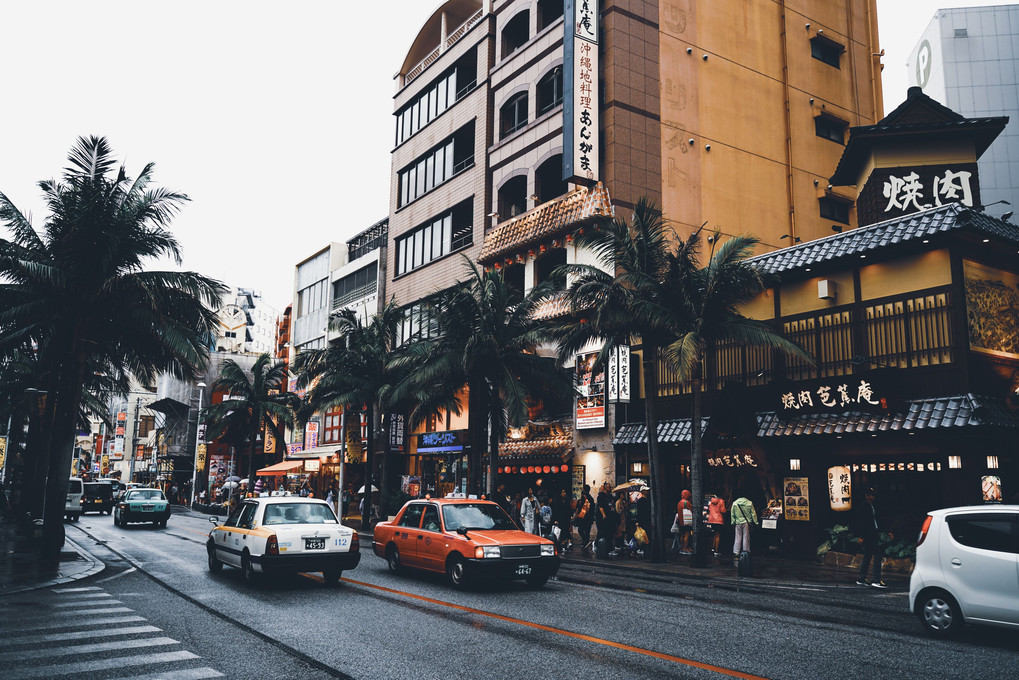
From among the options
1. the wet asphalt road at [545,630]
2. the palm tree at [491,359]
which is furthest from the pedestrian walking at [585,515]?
the wet asphalt road at [545,630]

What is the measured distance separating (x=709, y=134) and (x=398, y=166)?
21282 mm

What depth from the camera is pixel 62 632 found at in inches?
389

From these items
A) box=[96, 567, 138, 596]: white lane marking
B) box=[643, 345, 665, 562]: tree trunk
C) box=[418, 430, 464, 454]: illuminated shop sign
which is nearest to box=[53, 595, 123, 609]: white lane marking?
box=[96, 567, 138, 596]: white lane marking

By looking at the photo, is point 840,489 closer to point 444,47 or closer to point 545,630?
point 545,630

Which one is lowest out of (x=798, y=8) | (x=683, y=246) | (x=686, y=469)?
(x=686, y=469)

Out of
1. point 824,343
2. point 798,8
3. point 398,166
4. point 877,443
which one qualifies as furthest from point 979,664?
point 398,166

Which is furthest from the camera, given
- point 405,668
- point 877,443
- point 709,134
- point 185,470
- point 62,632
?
point 185,470

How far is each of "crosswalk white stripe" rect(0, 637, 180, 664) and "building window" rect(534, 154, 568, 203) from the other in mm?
27215

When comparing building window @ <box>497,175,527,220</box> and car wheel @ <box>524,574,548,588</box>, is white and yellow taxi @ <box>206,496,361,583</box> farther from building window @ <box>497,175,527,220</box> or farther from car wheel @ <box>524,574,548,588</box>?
building window @ <box>497,175,527,220</box>

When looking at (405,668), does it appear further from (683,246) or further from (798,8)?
(798,8)

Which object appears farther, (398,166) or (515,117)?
(398,166)

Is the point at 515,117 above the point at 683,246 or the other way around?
above

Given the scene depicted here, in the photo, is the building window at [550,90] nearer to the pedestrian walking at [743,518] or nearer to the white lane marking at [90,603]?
the pedestrian walking at [743,518]

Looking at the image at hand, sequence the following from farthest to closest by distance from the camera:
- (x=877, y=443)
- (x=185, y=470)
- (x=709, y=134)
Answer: (x=185, y=470) < (x=709, y=134) < (x=877, y=443)
